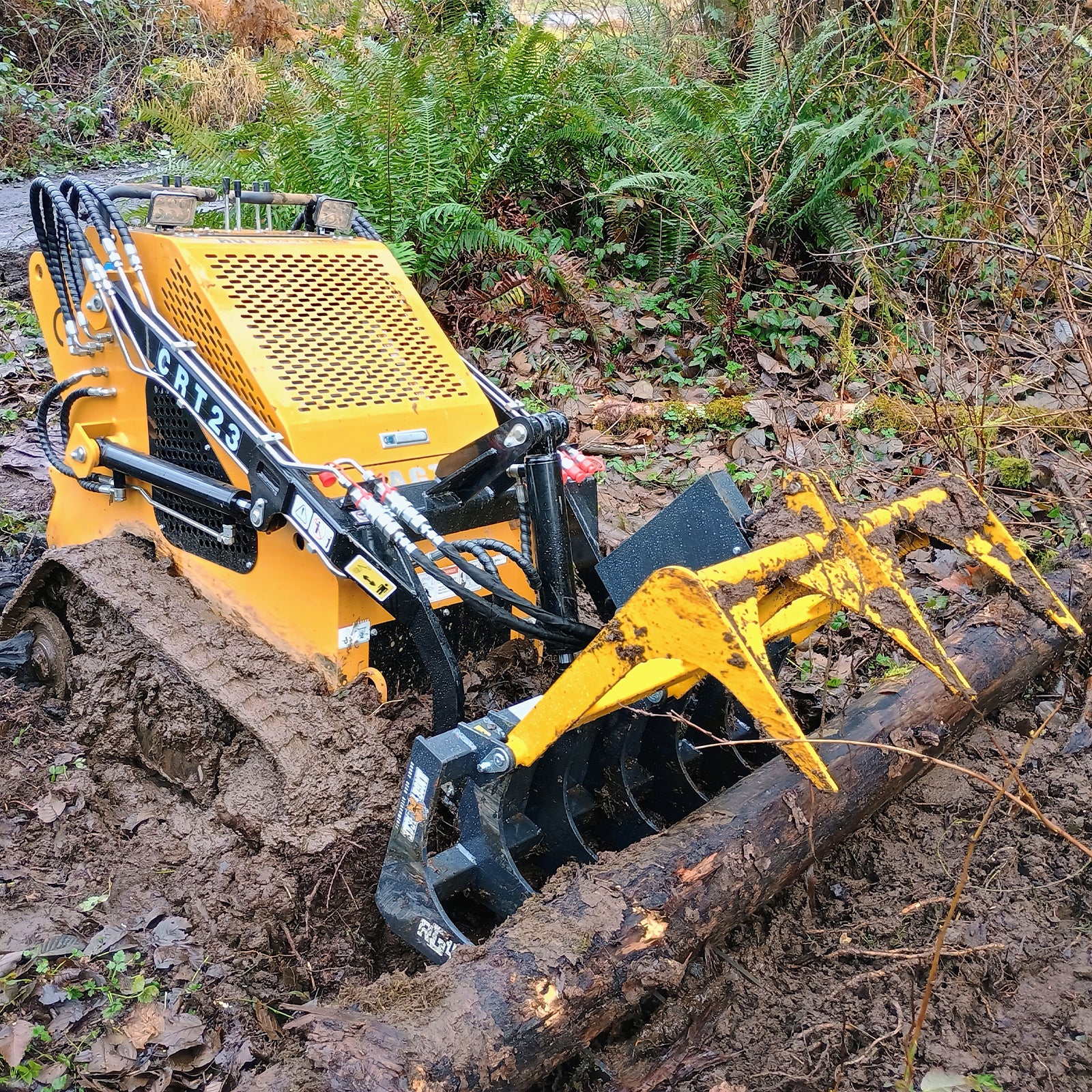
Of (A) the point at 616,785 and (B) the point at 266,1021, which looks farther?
(A) the point at 616,785

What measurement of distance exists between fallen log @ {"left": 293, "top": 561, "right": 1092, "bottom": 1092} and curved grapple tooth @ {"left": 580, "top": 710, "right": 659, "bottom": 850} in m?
0.31

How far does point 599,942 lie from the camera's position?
2184 mm

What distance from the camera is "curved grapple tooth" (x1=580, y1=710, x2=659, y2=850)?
2.81 metres

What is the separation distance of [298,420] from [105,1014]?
172 centimetres

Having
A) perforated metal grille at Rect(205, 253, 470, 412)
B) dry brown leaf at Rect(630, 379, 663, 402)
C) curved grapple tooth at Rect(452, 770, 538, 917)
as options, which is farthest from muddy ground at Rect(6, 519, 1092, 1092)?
dry brown leaf at Rect(630, 379, 663, 402)

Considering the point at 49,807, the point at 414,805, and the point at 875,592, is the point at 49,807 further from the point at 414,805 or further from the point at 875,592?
the point at 875,592

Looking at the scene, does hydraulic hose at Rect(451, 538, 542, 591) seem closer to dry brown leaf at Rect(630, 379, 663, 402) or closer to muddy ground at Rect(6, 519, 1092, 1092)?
muddy ground at Rect(6, 519, 1092, 1092)

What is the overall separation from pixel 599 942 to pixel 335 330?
222cm

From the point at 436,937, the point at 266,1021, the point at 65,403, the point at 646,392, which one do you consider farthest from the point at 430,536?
the point at 646,392

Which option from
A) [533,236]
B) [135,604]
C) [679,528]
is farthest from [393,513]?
[533,236]

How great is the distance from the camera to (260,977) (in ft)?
8.87

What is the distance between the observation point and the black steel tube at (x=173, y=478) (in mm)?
3154

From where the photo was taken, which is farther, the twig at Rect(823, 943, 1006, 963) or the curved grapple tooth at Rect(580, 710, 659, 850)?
the curved grapple tooth at Rect(580, 710, 659, 850)

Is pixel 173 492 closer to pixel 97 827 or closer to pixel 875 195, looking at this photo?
pixel 97 827
